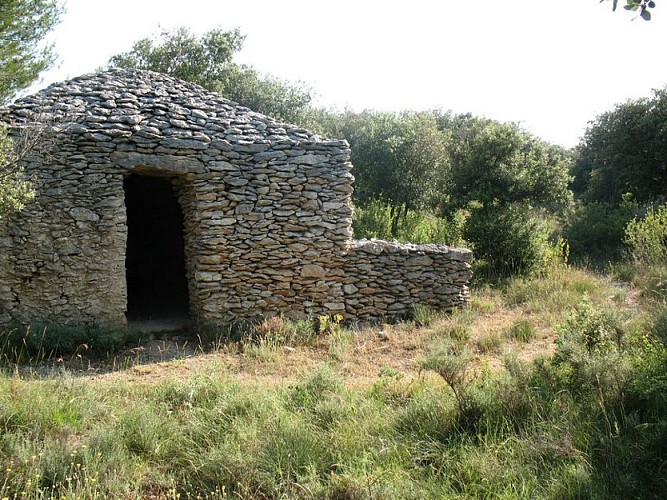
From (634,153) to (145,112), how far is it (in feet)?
46.9

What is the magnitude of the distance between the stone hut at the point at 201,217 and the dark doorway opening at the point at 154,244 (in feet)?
8.45

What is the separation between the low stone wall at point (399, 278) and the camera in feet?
29.5

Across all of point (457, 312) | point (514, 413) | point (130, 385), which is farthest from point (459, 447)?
point (457, 312)

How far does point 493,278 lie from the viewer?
11.3 m

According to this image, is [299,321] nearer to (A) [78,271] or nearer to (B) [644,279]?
(A) [78,271]

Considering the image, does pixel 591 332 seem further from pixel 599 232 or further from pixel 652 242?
pixel 599 232

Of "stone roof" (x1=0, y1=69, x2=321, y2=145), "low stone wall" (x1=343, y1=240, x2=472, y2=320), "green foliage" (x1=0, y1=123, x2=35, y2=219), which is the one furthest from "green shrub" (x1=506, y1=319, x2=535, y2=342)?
"green foliage" (x1=0, y1=123, x2=35, y2=219)

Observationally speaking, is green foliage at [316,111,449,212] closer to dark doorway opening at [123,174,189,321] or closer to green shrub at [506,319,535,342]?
dark doorway opening at [123,174,189,321]

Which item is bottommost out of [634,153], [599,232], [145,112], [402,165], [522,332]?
[522,332]

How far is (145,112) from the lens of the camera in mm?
8242

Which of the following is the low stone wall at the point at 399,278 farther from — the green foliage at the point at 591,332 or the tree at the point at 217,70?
the tree at the point at 217,70

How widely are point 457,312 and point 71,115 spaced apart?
6.68m

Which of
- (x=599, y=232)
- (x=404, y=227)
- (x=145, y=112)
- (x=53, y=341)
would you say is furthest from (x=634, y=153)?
(x=53, y=341)

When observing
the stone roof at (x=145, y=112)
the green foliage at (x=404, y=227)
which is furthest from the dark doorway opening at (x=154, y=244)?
the green foliage at (x=404, y=227)
